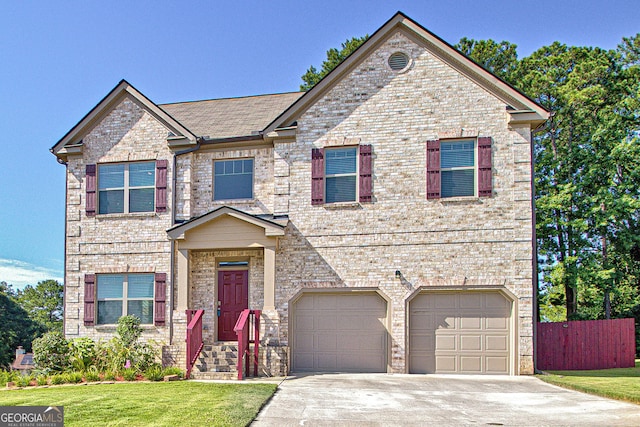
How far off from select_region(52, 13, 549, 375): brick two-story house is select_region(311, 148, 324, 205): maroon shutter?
1.4 inches

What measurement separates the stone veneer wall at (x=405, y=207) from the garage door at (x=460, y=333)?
0.32 m

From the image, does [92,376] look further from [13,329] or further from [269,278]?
[13,329]

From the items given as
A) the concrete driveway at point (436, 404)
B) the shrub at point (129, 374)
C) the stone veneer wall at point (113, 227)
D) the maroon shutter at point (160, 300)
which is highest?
the stone veneer wall at point (113, 227)

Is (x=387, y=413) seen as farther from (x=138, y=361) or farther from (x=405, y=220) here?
(x=138, y=361)

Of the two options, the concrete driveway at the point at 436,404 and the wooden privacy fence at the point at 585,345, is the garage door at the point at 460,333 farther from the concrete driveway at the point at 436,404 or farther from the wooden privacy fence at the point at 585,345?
the wooden privacy fence at the point at 585,345

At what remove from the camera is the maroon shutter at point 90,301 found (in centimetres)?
1684

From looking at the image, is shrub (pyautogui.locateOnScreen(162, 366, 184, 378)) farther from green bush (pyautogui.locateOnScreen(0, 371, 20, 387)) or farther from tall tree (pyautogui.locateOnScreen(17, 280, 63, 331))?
tall tree (pyautogui.locateOnScreen(17, 280, 63, 331))

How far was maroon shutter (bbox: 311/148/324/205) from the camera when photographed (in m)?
15.6

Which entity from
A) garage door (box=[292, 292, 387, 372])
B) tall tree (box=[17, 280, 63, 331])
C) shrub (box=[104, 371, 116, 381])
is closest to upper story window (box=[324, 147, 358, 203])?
garage door (box=[292, 292, 387, 372])

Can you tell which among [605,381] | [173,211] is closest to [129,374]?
[173,211]

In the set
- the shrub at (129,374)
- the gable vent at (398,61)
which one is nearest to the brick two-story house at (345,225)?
the gable vent at (398,61)

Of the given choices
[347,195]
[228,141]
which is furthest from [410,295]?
[228,141]

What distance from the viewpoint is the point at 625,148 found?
71.8ft

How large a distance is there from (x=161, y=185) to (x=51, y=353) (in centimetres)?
512
